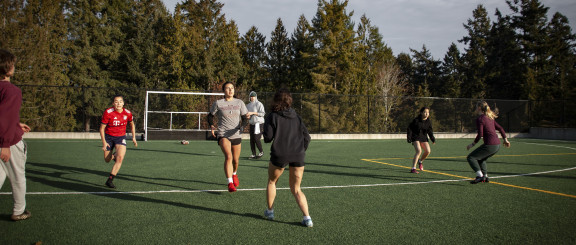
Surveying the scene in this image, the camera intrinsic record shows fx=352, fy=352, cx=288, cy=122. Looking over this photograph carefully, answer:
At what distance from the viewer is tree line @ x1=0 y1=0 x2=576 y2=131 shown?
98.9 ft

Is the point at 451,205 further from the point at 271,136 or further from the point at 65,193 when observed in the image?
the point at 65,193

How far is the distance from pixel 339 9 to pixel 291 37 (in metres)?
9.78

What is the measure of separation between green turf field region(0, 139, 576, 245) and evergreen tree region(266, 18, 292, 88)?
126 ft

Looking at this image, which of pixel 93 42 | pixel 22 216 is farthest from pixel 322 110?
pixel 93 42

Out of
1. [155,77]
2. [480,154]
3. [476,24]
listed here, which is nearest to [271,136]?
[480,154]

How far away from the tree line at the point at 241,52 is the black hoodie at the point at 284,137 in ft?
67.1

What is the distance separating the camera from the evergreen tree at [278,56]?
46.7 metres

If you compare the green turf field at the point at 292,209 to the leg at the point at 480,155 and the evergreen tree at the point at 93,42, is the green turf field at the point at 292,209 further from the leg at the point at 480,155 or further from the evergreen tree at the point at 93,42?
the evergreen tree at the point at 93,42

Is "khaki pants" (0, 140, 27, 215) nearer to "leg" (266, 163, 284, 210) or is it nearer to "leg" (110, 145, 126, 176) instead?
"leg" (110, 145, 126, 176)

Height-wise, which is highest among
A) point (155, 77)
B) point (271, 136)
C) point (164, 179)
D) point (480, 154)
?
point (155, 77)

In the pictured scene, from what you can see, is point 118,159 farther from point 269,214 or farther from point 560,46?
point 560,46

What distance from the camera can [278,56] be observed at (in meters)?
47.8

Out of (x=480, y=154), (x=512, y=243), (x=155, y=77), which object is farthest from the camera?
(x=155, y=77)

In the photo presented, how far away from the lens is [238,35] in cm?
4500
